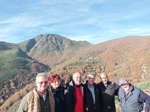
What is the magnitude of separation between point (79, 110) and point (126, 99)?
4.35 feet

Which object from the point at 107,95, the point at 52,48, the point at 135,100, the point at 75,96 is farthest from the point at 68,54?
the point at 135,100

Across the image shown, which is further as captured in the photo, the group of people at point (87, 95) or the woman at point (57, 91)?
the woman at point (57, 91)

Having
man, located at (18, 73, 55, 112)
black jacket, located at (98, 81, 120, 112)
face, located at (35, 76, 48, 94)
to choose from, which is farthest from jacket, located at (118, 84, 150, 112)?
face, located at (35, 76, 48, 94)

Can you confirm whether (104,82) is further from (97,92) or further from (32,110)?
(32,110)

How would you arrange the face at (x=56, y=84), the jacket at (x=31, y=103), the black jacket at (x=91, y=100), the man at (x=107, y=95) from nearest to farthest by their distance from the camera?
the jacket at (x=31, y=103)
the face at (x=56, y=84)
the black jacket at (x=91, y=100)
the man at (x=107, y=95)

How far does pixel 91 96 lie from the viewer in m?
3.68

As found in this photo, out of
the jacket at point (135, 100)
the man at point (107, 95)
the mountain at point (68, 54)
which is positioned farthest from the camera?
the mountain at point (68, 54)

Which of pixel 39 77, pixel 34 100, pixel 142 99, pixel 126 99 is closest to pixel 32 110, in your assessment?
pixel 34 100

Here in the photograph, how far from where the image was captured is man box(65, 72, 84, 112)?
342 centimetres

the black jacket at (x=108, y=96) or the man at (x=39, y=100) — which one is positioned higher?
the man at (x=39, y=100)

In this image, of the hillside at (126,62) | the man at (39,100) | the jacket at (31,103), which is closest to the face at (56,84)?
the man at (39,100)

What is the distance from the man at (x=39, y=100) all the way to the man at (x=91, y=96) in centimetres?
106

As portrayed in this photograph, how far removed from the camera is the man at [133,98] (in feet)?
11.4

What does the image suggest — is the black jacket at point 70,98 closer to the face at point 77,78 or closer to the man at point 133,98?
the face at point 77,78
